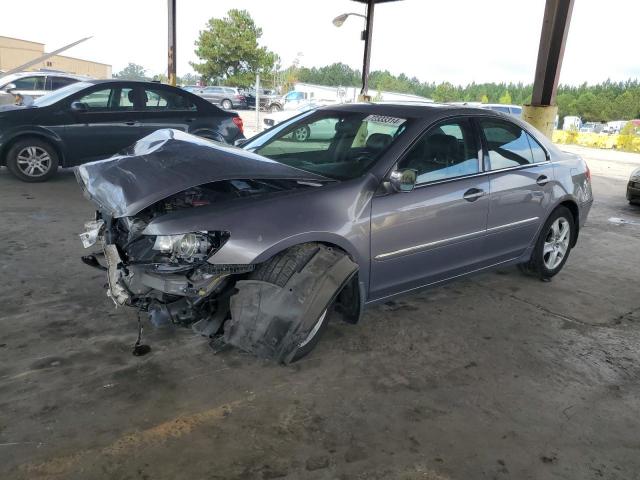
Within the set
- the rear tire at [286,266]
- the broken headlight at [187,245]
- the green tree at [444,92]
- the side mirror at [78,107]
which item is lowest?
the rear tire at [286,266]

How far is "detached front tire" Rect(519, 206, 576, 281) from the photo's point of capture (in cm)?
468

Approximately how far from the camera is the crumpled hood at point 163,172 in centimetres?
282

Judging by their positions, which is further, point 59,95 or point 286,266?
point 59,95

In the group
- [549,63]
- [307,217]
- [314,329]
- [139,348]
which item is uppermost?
[549,63]

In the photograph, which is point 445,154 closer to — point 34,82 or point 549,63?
point 549,63

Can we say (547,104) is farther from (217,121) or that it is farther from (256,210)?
(256,210)

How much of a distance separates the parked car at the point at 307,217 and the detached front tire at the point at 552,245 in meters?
0.39

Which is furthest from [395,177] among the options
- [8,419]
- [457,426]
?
[8,419]

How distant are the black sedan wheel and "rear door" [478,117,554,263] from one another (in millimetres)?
6481

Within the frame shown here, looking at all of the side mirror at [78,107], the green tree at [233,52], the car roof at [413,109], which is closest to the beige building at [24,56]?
the green tree at [233,52]

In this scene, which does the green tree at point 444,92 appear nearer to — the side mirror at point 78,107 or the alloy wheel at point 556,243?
the side mirror at point 78,107

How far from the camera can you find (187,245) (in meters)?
2.78

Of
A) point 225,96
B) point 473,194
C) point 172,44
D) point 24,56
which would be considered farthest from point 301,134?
point 24,56

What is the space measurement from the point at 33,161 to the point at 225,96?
96.9ft
